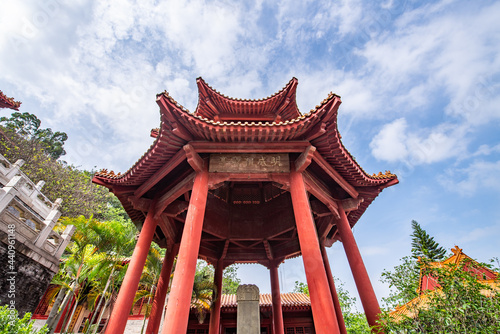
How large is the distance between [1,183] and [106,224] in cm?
476

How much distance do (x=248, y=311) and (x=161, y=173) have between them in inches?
225

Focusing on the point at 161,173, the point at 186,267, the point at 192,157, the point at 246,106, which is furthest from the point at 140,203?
the point at 246,106

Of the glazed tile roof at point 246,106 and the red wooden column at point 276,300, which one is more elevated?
the glazed tile roof at point 246,106

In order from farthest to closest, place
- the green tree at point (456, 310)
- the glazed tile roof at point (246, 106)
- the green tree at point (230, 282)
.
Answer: the green tree at point (230, 282)
the glazed tile roof at point (246, 106)
the green tree at point (456, 310)

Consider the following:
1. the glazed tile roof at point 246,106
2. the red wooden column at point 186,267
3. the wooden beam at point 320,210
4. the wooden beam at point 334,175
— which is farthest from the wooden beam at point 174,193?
the wooden beam at point 320,210

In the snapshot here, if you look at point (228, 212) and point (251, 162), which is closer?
point (251, 162)

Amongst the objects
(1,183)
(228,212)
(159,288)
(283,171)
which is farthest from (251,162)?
(1,183)

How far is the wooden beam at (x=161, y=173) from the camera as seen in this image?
24.9 ft

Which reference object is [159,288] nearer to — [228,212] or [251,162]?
[228,212]

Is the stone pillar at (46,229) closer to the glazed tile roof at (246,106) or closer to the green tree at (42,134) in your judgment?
the glazed tile roof at (246,106)

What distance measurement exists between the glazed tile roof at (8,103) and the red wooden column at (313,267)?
21742 mm

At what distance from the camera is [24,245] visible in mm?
9664

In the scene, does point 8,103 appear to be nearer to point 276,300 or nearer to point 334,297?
point 276,300

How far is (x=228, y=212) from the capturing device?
475 inches
